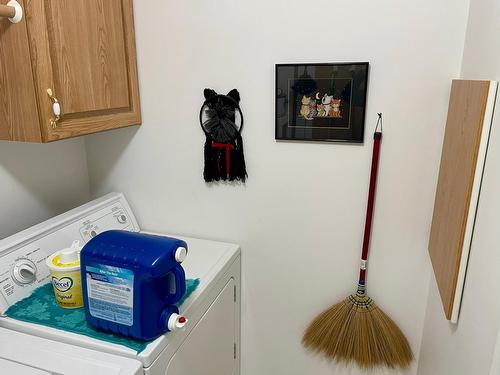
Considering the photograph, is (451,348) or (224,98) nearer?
(451,348)

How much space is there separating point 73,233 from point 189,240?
49cm

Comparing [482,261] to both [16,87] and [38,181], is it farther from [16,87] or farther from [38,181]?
[38,181]

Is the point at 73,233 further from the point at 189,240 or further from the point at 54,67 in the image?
the point at 54,67

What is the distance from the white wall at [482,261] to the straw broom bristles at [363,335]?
13.8 inches

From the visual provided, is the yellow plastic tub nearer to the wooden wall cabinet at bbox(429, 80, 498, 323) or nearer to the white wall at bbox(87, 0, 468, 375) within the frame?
the white wall at bbox(87, 0, 468, 375)

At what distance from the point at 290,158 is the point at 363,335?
78 centimetres

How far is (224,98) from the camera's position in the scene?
1567 millimetres

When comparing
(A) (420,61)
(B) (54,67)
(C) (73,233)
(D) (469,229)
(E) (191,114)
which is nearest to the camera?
(D) (469,229)

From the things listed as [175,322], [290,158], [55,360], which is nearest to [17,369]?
[55,360]

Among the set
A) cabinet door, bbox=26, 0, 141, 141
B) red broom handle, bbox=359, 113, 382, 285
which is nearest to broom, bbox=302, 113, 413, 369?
red broom handle, bbox=359, 113, 382, 285

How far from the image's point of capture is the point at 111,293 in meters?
1.08

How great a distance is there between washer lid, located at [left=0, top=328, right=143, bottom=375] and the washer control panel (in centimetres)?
17

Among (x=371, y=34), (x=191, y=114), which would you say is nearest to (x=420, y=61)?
(x=371, y=34)

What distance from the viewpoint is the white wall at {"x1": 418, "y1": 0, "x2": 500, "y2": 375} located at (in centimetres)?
83
